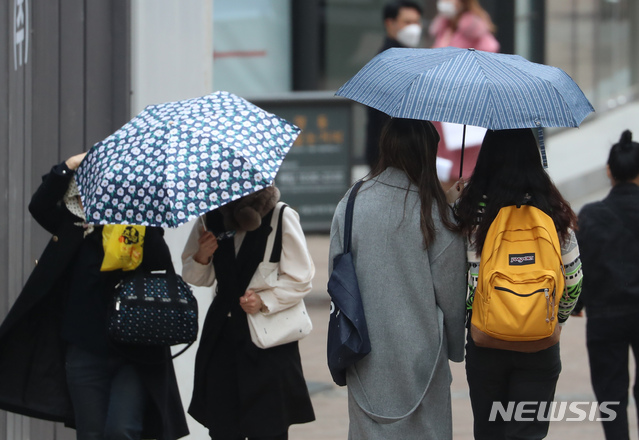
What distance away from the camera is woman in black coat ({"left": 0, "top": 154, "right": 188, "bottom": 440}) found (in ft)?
14.0

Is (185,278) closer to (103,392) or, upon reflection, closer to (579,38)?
(103,392)

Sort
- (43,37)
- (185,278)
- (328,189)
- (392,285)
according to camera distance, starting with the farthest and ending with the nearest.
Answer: (328,189) < (43,37) < (185,278) < (392,285)

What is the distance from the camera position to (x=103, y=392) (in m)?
4.31

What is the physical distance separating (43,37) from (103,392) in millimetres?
1706

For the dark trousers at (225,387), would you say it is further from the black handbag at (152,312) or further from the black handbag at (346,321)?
the black handbag at (346,321)

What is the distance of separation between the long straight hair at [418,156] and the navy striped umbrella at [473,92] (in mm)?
171

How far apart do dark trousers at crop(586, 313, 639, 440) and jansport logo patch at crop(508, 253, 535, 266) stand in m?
1.64

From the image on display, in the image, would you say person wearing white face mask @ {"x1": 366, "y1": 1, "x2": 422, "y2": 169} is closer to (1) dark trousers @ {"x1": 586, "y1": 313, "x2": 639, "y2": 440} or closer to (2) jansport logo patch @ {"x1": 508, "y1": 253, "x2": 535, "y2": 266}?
(1) dark trousers @ {"x1": 586, "y1": 313, "x2": 639, "y2": 440}

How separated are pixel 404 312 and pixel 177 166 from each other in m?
0.99

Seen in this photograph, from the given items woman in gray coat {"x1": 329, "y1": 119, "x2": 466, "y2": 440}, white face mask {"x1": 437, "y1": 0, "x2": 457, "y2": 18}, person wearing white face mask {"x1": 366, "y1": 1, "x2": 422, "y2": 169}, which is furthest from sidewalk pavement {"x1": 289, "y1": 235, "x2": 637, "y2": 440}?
white face mask {"x1": 437, "y1": 0, "x2": 457, "y2": 18}

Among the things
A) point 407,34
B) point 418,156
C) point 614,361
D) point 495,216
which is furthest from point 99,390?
point 407,34

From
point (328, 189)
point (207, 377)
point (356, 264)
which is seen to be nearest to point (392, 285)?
point (356, 264)

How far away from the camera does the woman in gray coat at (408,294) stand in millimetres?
3893

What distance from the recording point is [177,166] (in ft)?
12.3
